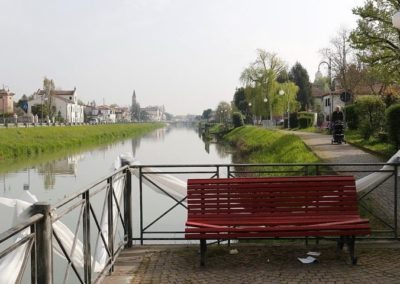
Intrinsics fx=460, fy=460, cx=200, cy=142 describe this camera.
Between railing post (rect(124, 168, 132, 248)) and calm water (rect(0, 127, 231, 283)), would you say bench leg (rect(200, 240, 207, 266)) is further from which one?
calm water (rect(0, 127, 231, 283))

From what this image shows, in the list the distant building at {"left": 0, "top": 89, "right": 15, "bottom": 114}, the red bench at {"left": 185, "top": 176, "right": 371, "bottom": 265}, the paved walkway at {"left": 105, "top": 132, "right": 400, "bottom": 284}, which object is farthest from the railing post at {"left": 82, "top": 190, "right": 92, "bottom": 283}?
the distant building at {"left": 0, "top": 89, "right": 15, "bottom": 114}

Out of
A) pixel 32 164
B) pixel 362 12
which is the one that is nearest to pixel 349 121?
pixel 362 12

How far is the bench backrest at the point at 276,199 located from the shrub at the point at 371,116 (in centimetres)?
1795

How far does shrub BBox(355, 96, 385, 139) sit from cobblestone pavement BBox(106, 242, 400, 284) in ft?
59.0

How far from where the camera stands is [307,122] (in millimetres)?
48625

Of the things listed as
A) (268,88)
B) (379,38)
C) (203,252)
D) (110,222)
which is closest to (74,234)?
(110,222)

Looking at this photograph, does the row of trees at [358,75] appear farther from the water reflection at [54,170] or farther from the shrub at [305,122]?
the water reflection at [54,170]

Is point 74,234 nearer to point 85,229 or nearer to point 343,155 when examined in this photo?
point 85,229

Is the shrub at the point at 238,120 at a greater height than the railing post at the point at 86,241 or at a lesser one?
greater

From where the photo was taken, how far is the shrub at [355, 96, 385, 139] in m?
23.4

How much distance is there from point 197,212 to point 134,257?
3.55 feet

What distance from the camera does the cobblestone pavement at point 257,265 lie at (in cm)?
543

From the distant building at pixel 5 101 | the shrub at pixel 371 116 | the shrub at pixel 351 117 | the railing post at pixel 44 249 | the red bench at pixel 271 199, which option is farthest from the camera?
the distant building at pixel 5 101

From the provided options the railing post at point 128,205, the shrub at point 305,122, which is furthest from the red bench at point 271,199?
the shrub at point 305,122
